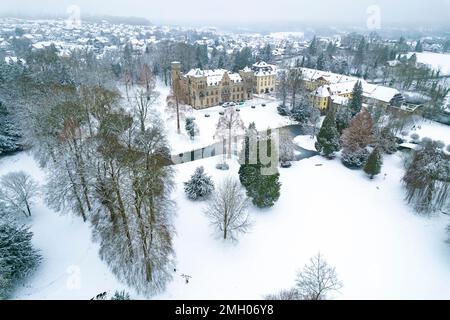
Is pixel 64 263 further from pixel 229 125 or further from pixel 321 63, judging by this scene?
pixel 321 63

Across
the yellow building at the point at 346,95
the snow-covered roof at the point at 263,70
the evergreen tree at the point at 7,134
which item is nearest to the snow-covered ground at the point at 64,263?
the evergreen tree at the point at 7,134

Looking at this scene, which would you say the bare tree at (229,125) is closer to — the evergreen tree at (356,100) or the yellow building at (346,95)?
the evergreen tree at (356,100)

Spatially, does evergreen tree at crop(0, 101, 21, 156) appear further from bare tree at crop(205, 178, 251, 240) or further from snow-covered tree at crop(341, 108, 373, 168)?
snow-covered tree at crop(341, 108, 373, 168)

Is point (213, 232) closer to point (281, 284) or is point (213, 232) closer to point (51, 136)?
point (281, 284)

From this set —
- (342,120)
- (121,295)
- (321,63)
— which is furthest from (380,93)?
(121,295)

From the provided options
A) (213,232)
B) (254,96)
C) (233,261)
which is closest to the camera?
(233,261)

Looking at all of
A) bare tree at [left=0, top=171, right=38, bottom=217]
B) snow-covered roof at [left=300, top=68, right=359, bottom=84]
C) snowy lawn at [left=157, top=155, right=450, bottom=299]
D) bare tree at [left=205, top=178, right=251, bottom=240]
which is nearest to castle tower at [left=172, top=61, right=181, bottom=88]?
snow-covered roof at [left=300, top=68, right=359, bottom=84]
